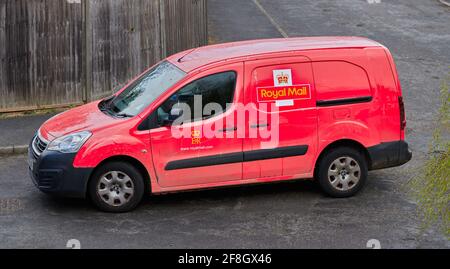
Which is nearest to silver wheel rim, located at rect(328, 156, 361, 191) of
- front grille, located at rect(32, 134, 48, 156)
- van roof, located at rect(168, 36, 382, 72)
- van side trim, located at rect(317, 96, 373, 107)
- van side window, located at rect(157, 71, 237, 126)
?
van side trim, located at rect(317, 96, 373, 107)

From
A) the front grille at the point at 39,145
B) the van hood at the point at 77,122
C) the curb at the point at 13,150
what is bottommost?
the curb at the point at 13,150

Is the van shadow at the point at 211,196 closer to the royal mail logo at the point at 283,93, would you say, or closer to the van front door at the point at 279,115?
the van front door at the point at 279,115

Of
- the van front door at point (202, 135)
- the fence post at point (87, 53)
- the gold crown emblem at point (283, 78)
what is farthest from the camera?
the fence post at point (87, 53)

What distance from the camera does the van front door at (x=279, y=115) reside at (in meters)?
10.1

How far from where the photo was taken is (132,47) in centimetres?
1570

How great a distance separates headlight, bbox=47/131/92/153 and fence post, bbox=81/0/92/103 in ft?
17.7

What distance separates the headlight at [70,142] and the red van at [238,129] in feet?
0.05

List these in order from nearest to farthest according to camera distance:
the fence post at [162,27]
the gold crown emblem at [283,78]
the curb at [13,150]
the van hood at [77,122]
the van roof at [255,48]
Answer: the van hood at [77,122] → the gold crown emblem at [283,78] → the van roof at [255,48] → the curb at [13,150] → the fence post at [162,27]

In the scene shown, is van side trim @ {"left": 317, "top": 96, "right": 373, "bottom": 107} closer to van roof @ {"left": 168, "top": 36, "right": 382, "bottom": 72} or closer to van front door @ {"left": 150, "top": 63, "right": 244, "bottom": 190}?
van roof @ {"left": 168, "top": 36, "right": 382, "bottom": 72}

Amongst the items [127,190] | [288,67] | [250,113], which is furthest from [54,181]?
[288,67]

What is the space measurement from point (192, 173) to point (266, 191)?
4.14 feet

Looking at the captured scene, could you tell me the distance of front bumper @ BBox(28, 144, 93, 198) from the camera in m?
9.74

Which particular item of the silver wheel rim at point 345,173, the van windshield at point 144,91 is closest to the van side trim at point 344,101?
the silver wheel rim at point 345,173
